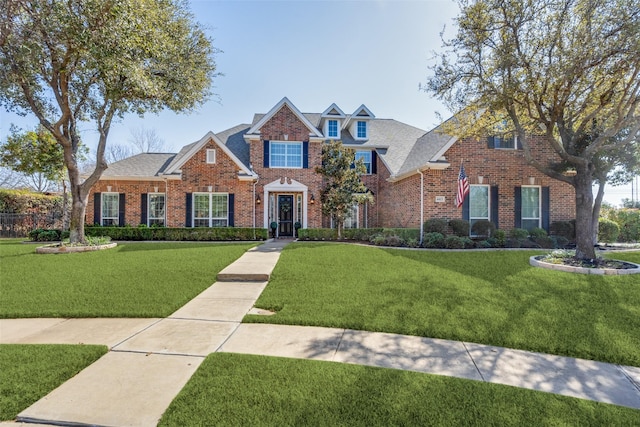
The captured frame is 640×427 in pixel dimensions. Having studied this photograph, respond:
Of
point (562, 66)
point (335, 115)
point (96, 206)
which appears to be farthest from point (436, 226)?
point (96, 206)

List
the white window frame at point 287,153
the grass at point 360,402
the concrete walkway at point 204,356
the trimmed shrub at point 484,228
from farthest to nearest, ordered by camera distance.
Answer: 1. the white window frame at point 287,153
2. the trimmed shrub at point 484,228
3. the concrete walkway at point 204,356
4. the grass at point 360,402

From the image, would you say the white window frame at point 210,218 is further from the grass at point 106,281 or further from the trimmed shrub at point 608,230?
the trimmed shrub at point 608,230

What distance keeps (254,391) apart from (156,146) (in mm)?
42170

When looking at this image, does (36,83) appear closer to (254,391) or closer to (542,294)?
(254,391)

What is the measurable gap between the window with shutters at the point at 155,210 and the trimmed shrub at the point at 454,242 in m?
14.4

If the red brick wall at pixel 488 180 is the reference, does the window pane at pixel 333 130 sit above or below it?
above

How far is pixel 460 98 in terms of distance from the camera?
10.6 meters

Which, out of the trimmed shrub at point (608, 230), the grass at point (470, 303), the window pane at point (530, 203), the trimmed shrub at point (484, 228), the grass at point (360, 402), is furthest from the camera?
the window pane at point (530, 203)

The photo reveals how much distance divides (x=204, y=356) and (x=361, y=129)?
17759 millimetres

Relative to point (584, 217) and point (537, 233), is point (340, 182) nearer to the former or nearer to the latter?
point (537, 233)

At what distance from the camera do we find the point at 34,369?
3.16 meters

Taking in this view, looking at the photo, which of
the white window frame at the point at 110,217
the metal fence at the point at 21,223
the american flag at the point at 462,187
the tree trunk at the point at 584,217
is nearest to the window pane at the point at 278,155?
the american flag at the point at 462,187

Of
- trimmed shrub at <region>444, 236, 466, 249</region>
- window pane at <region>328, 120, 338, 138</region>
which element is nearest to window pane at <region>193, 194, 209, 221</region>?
window pane at <region>328, 120, 338, 138</region>

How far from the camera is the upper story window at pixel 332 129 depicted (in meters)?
18.5
